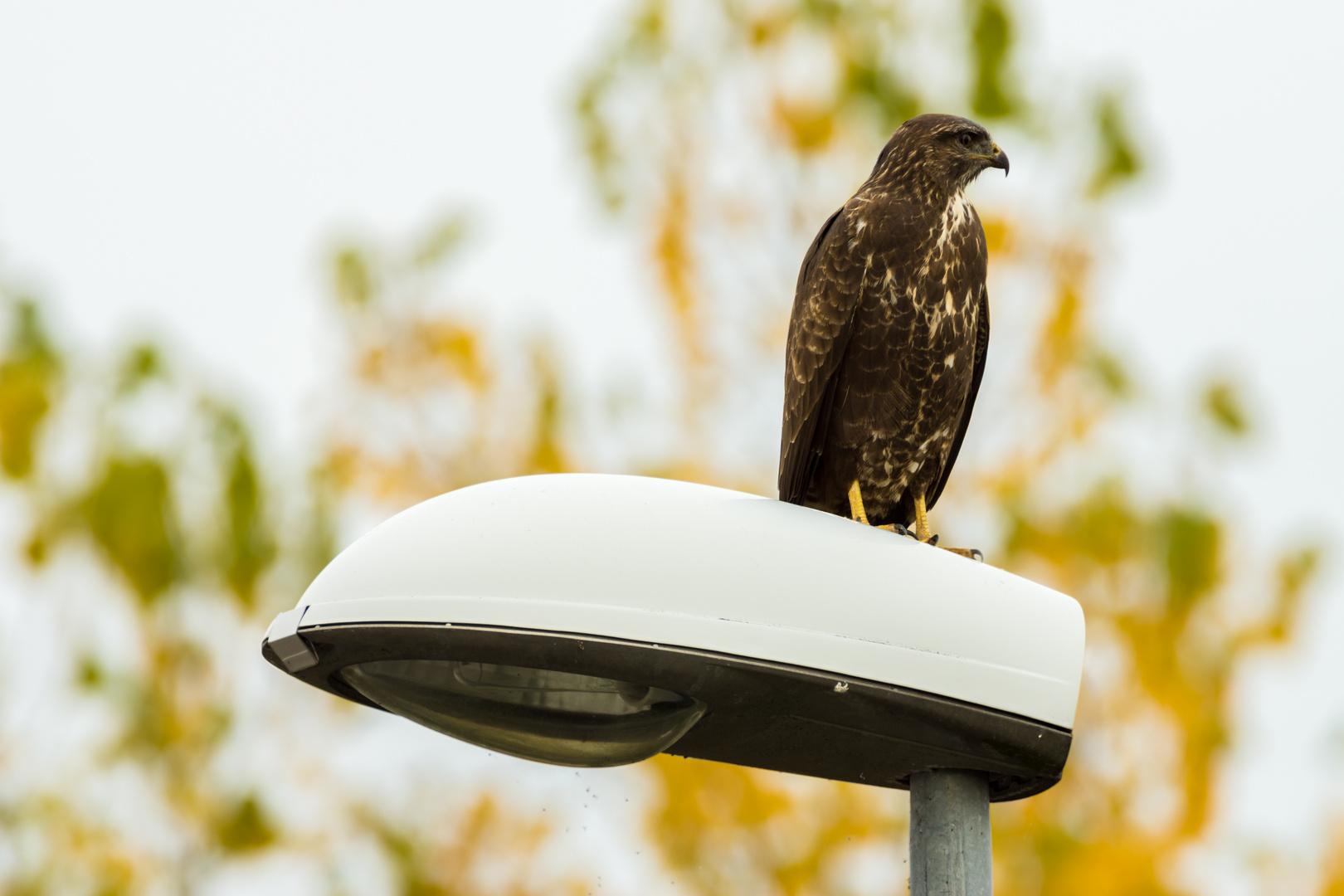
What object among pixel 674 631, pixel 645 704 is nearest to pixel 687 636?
pixel 674 631

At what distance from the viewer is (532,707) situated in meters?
1.49

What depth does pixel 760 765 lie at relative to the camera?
5.61ft

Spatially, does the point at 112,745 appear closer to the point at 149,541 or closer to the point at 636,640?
the point at 149,541

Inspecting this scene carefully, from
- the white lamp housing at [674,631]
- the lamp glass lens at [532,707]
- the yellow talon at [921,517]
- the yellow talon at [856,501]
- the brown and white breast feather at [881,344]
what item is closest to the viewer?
the white lamp housing at [674,631]

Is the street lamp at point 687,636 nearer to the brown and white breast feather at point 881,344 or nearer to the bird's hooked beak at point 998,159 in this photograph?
the brown and white breast feather at point 881,344

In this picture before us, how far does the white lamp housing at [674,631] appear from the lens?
1.34m

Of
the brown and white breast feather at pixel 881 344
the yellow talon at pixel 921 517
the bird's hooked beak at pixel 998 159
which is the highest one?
the bird's hooked beak at pixel 998 159

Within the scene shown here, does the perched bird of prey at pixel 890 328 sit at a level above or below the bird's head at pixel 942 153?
below

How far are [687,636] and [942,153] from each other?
170 cm

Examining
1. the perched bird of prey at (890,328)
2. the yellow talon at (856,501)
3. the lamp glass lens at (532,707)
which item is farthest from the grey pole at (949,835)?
the yellow talon at (856,501)

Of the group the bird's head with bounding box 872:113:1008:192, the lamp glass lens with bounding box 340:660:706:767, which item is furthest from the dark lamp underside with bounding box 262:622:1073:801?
the bird's head with bounding box 872:113:1008:192

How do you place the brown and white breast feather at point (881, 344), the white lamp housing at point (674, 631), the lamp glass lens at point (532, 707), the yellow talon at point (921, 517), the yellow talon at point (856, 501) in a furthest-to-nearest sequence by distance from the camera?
the yellow talon at point (921, 517)
the yellow talon at point (856, 501)
the brown and white breast feather at point (881, 344)
the lamp glass lens at point (532, 707)
the white lamp housing at point (674, 631)

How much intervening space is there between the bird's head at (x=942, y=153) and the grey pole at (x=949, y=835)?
148 cm

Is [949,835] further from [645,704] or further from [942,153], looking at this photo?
[942,153]
